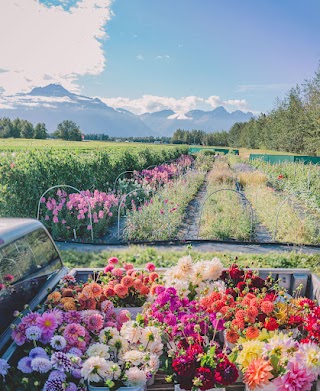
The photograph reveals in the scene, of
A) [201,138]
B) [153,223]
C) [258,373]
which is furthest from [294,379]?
[201,138]

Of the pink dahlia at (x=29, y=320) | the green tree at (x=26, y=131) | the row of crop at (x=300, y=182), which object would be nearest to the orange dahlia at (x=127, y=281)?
the pink dahlia at (x=29, y=320)

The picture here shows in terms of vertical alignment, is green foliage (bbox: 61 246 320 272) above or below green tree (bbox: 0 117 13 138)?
below

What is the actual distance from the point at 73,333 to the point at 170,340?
1.61 feet

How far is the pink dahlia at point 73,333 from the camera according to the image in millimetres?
1825

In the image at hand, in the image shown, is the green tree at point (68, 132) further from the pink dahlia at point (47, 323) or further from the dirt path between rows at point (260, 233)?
the pink dahlia at point (47, 323)

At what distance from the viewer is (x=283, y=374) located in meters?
1.65

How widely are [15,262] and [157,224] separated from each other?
5.92 m

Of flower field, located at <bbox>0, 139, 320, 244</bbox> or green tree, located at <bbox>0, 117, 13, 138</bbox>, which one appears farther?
green tree, located at <bbox>0, 117, 13, 138</bbox>

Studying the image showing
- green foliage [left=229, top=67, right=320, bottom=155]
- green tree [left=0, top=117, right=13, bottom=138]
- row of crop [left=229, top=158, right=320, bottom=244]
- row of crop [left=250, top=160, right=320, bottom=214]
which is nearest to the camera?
row of crop [left=229, top=158, right=320, bottom=244]

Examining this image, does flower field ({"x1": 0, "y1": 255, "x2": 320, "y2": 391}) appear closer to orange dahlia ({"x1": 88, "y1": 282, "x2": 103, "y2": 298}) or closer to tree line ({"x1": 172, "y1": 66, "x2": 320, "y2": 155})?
orange dahlia ({"x1": 88, "y1": 282, "x2": 103, "y2": 298})

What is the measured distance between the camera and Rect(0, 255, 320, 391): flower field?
1619 mm

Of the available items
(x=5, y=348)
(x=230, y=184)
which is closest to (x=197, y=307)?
(x=5, y=348)

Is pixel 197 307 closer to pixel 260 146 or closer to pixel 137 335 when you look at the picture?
pixel 137 335

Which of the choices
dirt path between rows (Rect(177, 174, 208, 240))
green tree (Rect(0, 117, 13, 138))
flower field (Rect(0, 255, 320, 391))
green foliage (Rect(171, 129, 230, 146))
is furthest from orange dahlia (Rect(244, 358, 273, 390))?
green foliage (Rect(171, 129, 230, 146))
